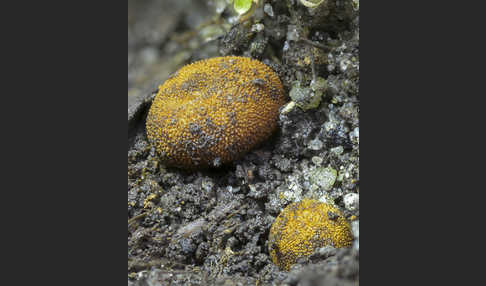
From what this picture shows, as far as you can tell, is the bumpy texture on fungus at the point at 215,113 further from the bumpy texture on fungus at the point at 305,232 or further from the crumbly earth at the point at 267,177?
the bumpy texture on fungus at the point at 305,232

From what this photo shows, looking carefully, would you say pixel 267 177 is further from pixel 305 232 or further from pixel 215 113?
pixel 305 232

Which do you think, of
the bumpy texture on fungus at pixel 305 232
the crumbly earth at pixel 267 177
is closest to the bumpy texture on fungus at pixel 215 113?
the crumbly earth at pixel 267 177

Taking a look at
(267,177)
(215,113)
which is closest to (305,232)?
(267,177)

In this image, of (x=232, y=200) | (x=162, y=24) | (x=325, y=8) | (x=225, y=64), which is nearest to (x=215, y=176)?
(x=232, y=200)

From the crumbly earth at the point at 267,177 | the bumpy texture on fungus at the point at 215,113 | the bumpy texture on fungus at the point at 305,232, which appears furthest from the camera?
the bumpy texture on fungus at the point at 215,113

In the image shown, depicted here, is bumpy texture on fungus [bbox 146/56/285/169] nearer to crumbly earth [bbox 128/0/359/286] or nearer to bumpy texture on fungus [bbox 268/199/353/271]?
crumbly earth [bbox 128/0/359/286]

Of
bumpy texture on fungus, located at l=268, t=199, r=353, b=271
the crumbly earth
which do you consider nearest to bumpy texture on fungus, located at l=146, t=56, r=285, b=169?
the crumbly earth

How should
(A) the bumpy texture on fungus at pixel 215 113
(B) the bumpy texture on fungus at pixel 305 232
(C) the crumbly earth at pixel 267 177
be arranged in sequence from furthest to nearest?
1. (A) the bumpy texture on fungus at pixel 215 113
2. (C) the crumbly earth at pixel 267 177
3. (B) the bumpy texture on fungus at pixel 305 232
